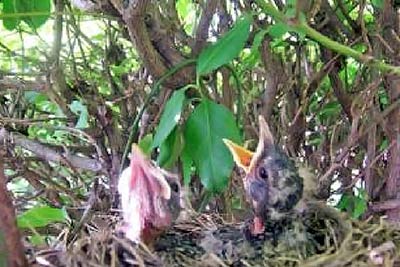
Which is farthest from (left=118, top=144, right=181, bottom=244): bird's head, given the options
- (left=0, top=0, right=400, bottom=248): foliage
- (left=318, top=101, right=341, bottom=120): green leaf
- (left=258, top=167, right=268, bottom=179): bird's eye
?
(left=318, top=101, right=341, bottom=120): green leaf

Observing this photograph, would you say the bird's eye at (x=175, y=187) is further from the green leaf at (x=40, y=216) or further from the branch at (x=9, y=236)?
the branch at (x=9, y=236)

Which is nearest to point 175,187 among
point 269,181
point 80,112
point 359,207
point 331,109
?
point 269,181

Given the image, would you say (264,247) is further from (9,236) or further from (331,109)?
(331,109)

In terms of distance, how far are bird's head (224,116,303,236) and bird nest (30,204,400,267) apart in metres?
0.02

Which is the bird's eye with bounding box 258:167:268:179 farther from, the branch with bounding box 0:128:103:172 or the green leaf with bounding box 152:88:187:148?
the branch with bounding box 0:128:103:172

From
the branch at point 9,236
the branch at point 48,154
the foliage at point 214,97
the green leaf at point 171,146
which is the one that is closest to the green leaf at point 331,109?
the foliage at point 214,97

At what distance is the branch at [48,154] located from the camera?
5.90ft

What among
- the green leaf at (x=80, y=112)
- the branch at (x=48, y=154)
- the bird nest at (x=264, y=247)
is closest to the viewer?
the bird nest at (x=264, y=247)

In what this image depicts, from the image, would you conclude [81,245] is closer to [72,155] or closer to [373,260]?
[373,260]

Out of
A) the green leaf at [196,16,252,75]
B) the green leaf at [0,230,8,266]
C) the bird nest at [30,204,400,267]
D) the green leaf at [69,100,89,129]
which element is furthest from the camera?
the green leaf at [69,100,89,129]

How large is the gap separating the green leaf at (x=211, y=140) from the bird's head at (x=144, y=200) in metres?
0.06

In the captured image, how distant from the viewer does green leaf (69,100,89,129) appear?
5.03ft

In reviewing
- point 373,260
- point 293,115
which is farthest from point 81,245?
point 293,115

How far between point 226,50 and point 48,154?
697 millimetres
